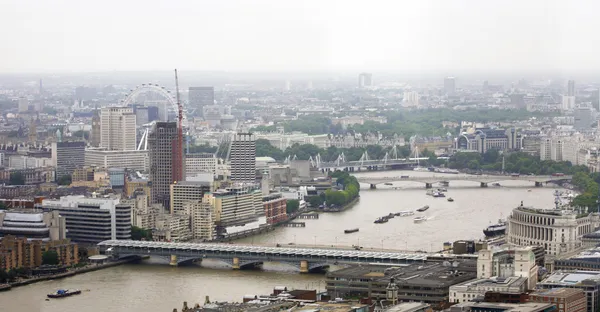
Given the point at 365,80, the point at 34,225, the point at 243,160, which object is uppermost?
the point at 365,80

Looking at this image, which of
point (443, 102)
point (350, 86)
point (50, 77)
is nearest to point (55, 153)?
point (50, 77)

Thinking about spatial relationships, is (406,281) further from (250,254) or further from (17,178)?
(17,178)

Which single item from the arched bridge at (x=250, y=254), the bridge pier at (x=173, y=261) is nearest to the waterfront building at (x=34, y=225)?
the arched bridge at (x=250, y=254)

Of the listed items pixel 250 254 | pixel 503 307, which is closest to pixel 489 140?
pixel 250 254

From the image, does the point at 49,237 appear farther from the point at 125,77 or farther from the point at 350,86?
the point at 350,86

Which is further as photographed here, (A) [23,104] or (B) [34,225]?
(A) [23,104]
